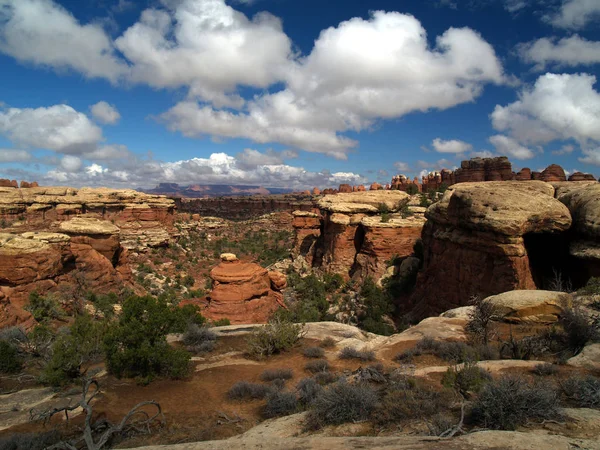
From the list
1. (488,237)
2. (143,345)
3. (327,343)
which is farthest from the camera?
(488,237)

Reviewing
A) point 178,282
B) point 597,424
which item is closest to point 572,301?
point 597,424

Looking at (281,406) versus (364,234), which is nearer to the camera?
(281,406)

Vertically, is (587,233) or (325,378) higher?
(587,233)

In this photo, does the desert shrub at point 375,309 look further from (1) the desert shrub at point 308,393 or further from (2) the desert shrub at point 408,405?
(2) the desert shrub at point 408,405

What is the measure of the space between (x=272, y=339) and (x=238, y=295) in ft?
25.2

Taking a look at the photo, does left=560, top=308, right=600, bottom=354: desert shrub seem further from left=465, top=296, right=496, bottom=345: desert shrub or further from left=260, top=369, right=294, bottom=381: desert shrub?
left=260, top=369, right=294, bottom=381: desert shrub

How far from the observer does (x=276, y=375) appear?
27.9 ft

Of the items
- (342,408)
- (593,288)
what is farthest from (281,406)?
(593,288)

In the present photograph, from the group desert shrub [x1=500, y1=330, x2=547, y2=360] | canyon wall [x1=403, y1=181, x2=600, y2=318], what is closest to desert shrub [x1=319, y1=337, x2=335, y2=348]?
desert shrub [x1=500, y1=330, x2=547, y2=360]

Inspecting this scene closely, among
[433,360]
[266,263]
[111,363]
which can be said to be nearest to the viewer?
[111,363]

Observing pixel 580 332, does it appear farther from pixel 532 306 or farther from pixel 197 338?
pixel 197 338

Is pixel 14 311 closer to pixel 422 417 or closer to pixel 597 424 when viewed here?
pixel 422 417

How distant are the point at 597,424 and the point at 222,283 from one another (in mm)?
16365

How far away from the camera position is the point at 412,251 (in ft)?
82.4
